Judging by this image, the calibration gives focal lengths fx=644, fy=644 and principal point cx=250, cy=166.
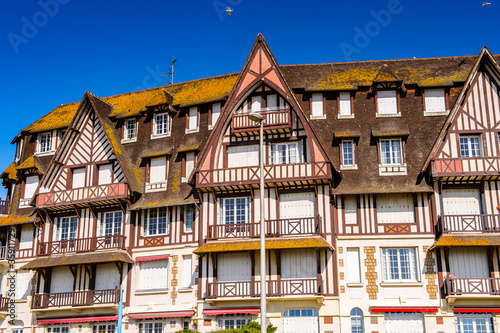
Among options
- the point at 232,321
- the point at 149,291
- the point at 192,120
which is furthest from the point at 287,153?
the point at 149,291

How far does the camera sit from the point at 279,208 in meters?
32.2

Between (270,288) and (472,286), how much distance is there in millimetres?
9186

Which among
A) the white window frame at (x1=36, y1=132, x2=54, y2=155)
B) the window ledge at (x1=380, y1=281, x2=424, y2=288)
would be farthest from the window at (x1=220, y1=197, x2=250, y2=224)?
the white window frame at (x1=36, y1=132, x2=54, y2=155)

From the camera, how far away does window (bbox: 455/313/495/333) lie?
29.2 meters

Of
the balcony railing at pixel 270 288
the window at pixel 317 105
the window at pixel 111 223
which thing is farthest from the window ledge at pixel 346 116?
the window at pixel 111 223

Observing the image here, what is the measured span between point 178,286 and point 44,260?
7.83 meters

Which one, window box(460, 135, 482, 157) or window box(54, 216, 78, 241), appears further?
window box(54, 216, 78, 241)

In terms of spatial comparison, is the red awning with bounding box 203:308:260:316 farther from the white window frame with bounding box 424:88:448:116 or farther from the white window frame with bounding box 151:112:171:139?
the white window frame with bounding box 424:88:448:116

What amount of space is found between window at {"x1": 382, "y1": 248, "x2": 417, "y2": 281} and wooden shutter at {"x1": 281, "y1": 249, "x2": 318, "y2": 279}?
3.43m

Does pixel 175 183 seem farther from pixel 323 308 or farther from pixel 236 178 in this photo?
pixel 323 308

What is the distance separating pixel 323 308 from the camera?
99.2 ft

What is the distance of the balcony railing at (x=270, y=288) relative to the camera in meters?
30.1

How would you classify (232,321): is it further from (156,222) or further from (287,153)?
(287,153)

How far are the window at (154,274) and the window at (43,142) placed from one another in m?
11.1
